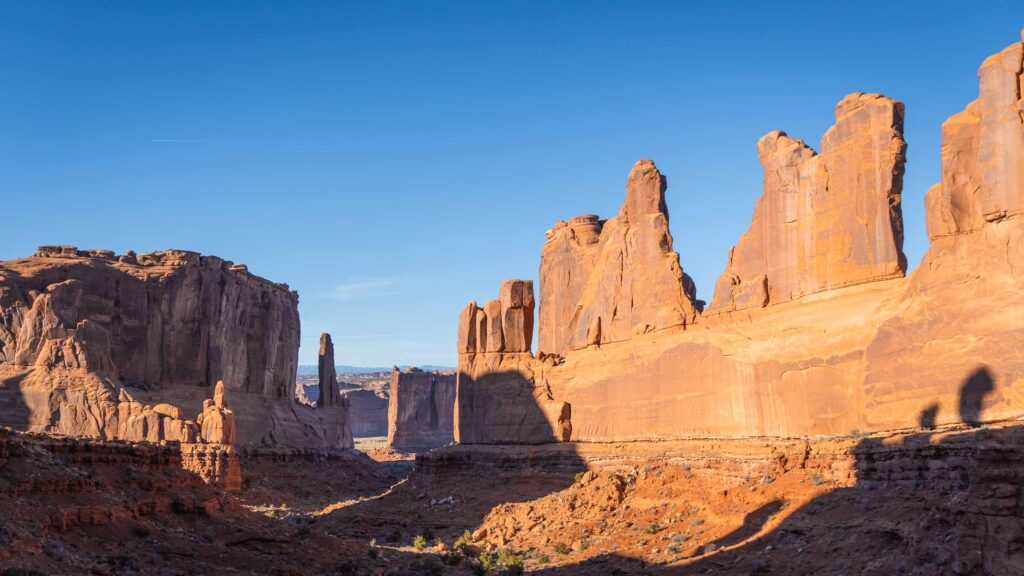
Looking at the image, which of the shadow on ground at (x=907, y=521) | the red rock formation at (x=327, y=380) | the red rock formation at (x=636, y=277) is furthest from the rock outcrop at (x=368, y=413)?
the shadow on ground at (x=907, y=521)

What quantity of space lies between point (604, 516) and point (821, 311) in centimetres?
915

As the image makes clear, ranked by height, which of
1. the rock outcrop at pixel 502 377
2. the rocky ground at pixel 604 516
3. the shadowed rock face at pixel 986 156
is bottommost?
the rocky ground at pixel 604 516

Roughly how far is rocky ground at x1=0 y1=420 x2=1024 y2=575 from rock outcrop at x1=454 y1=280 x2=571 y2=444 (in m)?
2.29

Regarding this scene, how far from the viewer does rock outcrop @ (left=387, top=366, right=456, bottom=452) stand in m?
113

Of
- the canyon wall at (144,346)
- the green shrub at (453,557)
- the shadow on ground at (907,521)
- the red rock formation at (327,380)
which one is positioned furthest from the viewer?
the red rock formation at (327,380)

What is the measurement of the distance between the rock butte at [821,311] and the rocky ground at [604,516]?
1250mm

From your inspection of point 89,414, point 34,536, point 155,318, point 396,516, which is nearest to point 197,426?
point 89,414

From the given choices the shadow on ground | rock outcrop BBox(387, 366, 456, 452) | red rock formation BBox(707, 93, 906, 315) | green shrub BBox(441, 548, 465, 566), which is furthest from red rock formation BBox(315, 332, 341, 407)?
the shadow on ground

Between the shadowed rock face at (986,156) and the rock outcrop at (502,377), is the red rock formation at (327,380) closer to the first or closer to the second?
the rock outcrop at (502,377)

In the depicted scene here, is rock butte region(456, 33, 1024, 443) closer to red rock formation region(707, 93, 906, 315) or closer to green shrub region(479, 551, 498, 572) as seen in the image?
red rock formation region(707, 93, 906, 315)

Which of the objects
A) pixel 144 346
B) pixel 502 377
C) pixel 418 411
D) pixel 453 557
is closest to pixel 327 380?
pixel 144 346

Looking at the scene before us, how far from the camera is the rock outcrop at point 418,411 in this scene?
113 metres

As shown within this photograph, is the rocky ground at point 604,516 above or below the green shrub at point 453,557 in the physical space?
above

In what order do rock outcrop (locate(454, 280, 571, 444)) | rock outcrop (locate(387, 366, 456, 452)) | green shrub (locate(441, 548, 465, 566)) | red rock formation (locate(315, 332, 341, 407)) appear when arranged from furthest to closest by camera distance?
rock outcrop (locate(387, 366, 456, 452)) < red rock formation (locate(315, 332, 341, 407)) < rock outcrop (locate(454, 280, 571, 444)) < green shrub (locate(441, 548, 465, 566))
